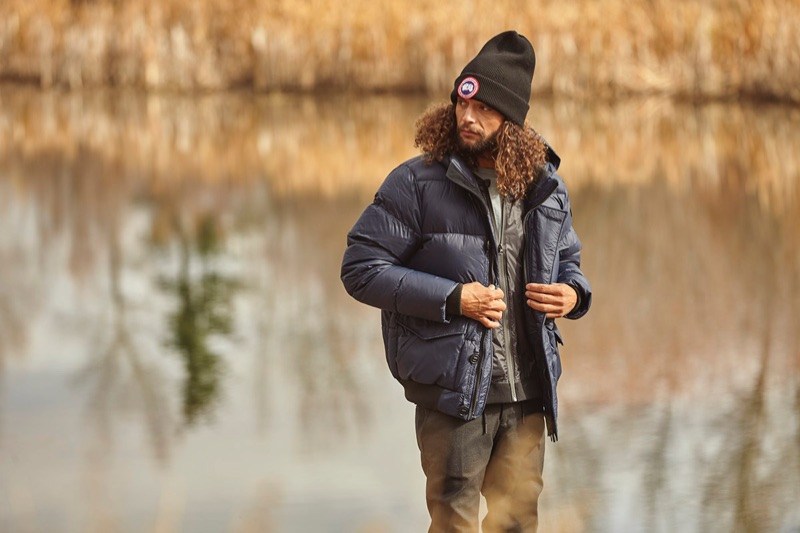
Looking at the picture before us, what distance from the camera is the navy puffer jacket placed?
10.2ft

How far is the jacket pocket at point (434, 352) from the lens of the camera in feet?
10.2

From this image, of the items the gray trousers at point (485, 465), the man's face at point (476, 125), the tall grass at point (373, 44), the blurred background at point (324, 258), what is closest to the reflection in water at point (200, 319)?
the blurred background at point (324, 258)

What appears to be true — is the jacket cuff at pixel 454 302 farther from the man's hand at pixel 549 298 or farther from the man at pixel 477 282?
the man's hand at pixel 549 298

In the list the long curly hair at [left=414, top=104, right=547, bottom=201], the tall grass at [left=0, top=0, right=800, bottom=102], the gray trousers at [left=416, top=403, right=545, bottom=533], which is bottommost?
the gray trousers at [left=416, top=403, right=545, bottom=533]

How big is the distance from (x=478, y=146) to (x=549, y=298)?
15.3 inches

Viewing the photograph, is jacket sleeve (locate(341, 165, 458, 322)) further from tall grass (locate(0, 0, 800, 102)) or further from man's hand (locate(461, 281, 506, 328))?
tall grass (locate(0, 0, 800, 102))

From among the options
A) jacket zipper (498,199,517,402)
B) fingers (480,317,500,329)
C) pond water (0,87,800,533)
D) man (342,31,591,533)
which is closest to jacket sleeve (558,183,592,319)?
man (342,31,591,533)

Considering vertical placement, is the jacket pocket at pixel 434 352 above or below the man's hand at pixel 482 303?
below

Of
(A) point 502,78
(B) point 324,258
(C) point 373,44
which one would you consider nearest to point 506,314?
(A) point 502,78

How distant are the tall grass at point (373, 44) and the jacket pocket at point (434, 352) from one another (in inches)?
587

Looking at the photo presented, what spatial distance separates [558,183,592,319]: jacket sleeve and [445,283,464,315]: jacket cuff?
0.32 meters

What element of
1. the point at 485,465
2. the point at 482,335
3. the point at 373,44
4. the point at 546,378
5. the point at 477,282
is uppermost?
the point at 373,44

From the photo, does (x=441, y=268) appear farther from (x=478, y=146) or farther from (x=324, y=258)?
(x=324, y=258)

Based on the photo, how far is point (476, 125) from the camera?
316cm
